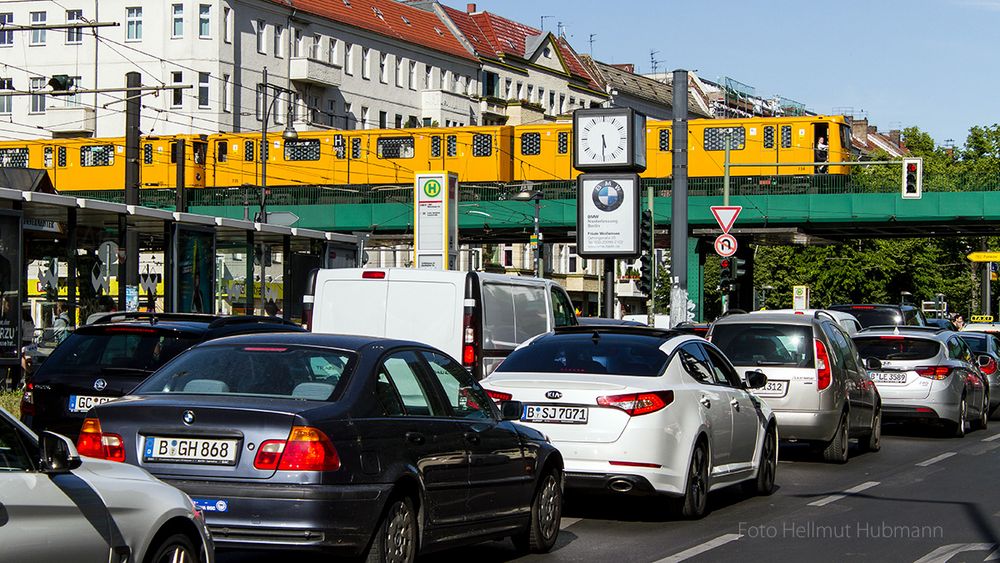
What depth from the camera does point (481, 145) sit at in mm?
58062

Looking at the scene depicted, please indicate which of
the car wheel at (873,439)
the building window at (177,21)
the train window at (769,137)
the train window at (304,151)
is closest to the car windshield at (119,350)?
the car wheel at (873,439)

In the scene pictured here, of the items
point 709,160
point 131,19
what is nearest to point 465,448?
point 709,160

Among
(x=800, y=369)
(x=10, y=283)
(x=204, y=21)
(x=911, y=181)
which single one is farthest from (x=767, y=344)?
(x=204, y=21)

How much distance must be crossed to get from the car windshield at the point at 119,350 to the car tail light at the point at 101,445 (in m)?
4.73

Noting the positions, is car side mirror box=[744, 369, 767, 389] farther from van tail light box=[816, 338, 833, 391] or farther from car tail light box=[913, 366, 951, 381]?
car tail light box=[913, 366, 951, 381]

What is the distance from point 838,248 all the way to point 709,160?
3683 centimetres

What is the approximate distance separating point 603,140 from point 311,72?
198ft

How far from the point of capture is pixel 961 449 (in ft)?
65.0

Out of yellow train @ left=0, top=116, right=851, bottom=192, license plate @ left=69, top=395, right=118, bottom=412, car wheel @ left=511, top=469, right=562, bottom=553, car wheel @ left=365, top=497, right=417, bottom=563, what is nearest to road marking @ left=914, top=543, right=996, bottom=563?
car wheel @ left=511, top=469, right=562, bottom=553

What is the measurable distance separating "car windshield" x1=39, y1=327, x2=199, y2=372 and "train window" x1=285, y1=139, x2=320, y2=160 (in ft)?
158

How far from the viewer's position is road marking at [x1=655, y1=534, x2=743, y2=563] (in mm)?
9805

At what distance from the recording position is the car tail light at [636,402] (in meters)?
11.2

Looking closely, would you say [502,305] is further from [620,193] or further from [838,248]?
[838,248]

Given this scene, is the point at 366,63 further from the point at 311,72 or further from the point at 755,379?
the point at 755,379
